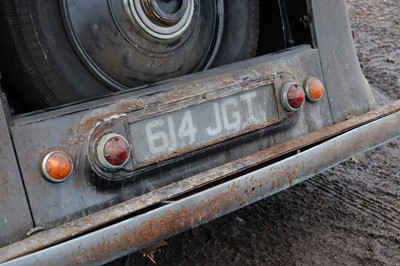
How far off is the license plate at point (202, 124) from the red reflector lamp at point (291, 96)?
1.9 inches

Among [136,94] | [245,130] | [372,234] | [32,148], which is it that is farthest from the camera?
[372,234]

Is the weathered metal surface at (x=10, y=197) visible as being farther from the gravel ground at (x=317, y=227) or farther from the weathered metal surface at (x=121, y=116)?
the gravel ground at (x=317, y=227)

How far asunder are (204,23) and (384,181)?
155 cm

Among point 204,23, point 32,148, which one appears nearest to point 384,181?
point 204,23

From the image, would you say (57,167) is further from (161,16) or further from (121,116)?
(161,16)

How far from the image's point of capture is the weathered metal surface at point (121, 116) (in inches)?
86.7

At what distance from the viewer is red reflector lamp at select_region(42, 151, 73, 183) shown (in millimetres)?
2203

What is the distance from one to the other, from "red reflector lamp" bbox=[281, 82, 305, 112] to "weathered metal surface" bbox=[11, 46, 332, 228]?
60 mm

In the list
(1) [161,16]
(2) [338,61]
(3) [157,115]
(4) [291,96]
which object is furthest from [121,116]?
(2) [338,61]

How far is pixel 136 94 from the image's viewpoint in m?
2.47

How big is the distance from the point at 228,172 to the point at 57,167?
2.15 feet

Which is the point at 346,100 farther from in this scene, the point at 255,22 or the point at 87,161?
the point at 87,161

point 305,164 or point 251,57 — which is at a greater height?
point 251,57

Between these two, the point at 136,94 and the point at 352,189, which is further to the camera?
the point at 352,189
